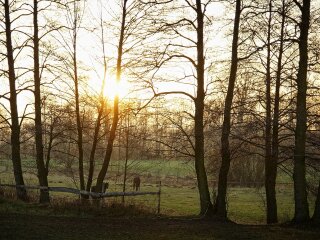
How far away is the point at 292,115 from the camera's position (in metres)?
15.9

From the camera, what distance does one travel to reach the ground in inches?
409

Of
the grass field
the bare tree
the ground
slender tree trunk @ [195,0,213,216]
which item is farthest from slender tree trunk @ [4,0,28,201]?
slender tree trunk @ [195,0,213,216]

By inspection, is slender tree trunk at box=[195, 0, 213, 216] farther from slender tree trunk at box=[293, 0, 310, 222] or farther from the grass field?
slender tree trunk at box=[293, 0, 310, 222]

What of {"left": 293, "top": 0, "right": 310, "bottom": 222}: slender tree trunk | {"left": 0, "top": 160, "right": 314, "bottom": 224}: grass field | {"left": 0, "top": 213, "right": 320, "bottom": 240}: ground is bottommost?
{"left": 0, "top": 160, "right": 314, "bottom": 224}: grass field

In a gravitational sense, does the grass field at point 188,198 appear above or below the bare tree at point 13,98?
below

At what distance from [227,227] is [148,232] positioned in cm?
286

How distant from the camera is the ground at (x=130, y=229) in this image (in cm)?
1040

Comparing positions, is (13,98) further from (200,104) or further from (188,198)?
(188,198)

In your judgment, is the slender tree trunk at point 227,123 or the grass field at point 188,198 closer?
the slender tree trunk at point 227,123

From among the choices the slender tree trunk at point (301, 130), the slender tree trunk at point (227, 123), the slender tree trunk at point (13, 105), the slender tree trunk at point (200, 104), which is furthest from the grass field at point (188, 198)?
the slender tree trunk at point (301, 130)

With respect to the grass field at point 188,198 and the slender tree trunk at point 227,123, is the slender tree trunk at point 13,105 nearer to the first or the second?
the grass field at point 188,198

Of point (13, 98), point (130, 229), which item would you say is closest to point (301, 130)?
point (130, 229)

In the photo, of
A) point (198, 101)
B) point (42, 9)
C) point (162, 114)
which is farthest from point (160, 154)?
point (42, 9)

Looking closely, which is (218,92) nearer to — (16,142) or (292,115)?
(292,115)
